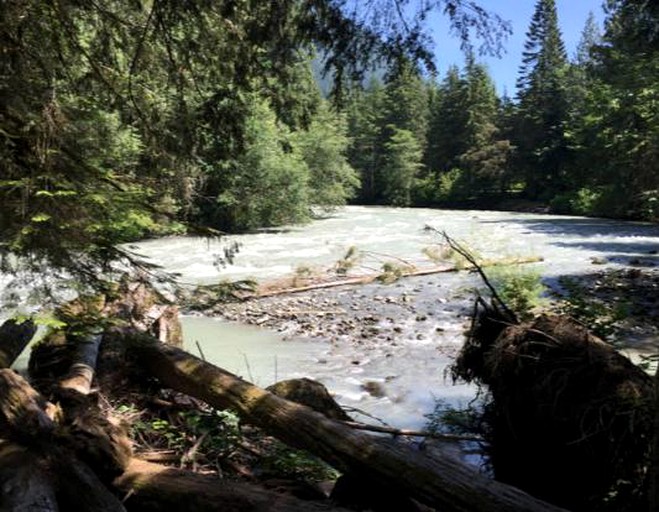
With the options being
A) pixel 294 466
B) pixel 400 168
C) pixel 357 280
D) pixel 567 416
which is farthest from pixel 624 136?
pixel 400 168

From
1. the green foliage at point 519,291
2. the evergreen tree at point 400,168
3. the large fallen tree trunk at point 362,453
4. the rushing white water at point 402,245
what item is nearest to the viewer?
the large fallen tree trunk at point 362,453

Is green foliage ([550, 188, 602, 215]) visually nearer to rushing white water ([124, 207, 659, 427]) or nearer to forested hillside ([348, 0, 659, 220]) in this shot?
forested hillside ([348, 0, 659, 220])

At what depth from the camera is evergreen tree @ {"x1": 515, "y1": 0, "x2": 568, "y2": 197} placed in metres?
47.4

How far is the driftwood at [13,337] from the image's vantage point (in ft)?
16.3

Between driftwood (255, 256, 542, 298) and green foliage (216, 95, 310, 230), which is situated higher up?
green foliage (216, 95, 310, 230)

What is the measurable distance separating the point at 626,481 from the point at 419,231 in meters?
23.7

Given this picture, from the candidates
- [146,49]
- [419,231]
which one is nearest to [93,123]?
[146,49]

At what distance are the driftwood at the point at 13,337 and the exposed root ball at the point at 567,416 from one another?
376 cm

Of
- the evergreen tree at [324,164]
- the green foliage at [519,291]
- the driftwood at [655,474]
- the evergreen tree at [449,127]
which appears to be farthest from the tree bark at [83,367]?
the evergreen tree at [449,127]

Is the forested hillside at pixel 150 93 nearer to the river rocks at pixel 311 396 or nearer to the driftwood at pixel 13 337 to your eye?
the driftwood at pixel 13 337

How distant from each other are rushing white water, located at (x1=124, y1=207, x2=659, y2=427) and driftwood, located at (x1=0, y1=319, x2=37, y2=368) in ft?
5.62

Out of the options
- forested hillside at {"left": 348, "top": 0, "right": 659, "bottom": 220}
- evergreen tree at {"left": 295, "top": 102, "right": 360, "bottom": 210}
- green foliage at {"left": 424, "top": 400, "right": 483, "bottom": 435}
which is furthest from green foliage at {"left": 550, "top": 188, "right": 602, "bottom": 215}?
green foliage at {"left": 424, "top": 400, "right": 483, "bottom": 435}

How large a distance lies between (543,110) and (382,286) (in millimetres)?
40010

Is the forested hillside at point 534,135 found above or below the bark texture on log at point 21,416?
above
